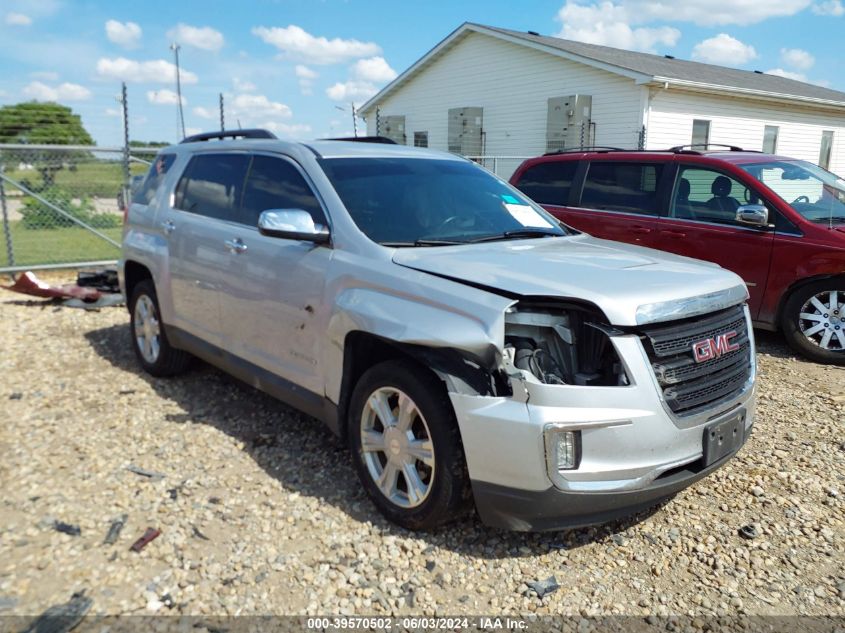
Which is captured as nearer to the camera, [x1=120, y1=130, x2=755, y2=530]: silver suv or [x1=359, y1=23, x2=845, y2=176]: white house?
[x1=120, y1=130, x2=755, y2=530]: silver suv

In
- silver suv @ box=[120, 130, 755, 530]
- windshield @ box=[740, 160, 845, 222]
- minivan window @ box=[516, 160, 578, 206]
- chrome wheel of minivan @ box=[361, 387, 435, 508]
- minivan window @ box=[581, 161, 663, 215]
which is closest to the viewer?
silver suv @ box=[120, 130, 755, 530]

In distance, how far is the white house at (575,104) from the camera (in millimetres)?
17250

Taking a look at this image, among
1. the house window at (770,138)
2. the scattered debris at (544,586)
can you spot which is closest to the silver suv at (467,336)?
the scattered debris at (544,586)

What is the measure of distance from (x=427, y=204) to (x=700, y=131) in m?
17.0

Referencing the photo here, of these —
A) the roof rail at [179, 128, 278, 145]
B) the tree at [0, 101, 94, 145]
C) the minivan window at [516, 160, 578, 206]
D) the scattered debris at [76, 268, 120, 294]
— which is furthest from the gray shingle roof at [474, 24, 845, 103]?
the roof rail at [179, 128, 278, 145]

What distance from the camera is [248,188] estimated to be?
4371 mm

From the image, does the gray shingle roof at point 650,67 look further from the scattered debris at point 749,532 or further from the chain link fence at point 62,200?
the scattered debris at point 749,532

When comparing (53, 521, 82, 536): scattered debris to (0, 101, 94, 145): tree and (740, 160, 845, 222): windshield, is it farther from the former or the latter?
(0, 101, 94, 145): tree

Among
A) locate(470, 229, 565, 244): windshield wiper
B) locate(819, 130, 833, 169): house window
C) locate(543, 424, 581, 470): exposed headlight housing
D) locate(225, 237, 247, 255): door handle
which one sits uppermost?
locate(819, 130, 833, 169): house window

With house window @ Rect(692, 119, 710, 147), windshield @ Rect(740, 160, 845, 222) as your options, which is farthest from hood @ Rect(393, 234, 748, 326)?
house window @ Rect(692, 119, 710, 147)

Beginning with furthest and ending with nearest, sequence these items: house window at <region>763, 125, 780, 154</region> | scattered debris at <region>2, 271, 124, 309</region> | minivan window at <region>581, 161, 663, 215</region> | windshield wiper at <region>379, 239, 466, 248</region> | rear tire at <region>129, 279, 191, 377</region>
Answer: house window at <region>763, 125, 780, 154</region>
scattered debris at <region>2, 271, 124, 309</region>
minivan window at <region>581, 161, 663, 215</region>
rear tire at <region>129, 279, 191, 377</region>
windshield wiper at <region>379, 239, 466, 248</region>

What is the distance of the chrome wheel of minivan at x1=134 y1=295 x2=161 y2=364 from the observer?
540 centimetres

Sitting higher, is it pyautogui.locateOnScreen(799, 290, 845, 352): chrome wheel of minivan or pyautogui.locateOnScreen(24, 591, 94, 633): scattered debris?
pyautogui.locateOnScreen(799, 290, 845, 352): chrome wheel of minivan

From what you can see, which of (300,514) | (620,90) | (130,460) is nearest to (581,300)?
(300,514)
